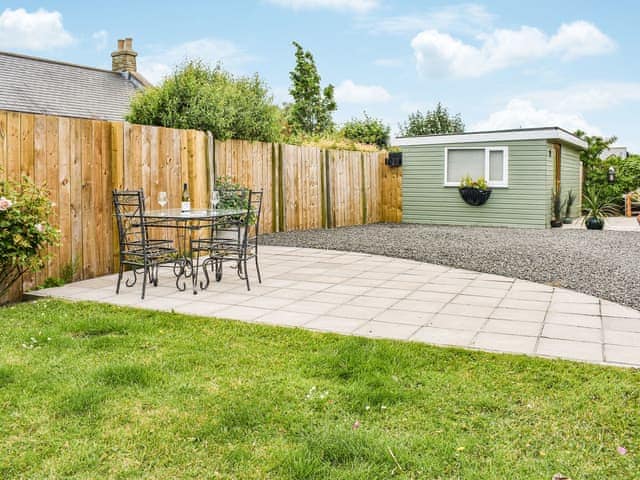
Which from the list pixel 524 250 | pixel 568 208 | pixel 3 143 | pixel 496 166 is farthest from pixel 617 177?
pixel 3 143

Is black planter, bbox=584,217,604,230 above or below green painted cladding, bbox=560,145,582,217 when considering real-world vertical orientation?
below

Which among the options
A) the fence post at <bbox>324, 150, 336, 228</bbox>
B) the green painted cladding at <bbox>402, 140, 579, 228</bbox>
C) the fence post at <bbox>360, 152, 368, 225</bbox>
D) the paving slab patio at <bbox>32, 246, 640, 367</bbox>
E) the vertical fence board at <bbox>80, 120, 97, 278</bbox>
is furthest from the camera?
the fence post at <bbox>360, 152, 368, 225</bbox>

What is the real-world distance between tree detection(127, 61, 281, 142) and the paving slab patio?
10.4 ft

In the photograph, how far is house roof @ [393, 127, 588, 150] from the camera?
42.1 feet

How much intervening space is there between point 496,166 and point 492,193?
62cm

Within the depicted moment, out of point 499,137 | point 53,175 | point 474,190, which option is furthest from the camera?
point 474,190

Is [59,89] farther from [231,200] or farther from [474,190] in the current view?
[474,190]

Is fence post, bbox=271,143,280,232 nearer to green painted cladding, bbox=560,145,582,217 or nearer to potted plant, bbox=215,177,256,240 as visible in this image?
potted plant, bbox=215,177,256,240

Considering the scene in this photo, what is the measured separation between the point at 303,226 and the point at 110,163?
19.1 ft

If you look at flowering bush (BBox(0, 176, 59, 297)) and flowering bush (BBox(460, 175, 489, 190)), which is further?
flowering bush (BBox(460, 175, 489, 190))

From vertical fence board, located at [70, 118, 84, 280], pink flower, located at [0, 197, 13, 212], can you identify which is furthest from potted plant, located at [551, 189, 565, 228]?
pink flower, located at [0, 197, 13, 212]

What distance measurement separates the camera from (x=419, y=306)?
488cm

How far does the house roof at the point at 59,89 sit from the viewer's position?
587 inches

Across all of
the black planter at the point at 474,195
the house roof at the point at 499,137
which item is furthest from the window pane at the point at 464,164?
the black planter at the point at 474,195
